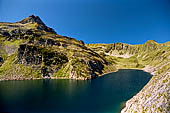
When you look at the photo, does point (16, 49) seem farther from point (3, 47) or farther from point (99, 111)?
point (99, 111)

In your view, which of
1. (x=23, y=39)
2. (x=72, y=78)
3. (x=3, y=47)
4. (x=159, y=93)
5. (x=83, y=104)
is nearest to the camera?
(x=159, y=93)

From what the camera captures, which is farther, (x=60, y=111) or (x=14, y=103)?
(x=14, y=103)

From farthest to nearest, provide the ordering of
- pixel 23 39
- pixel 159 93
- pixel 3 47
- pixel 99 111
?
1. pixel 23 39
2. pixel 3 47
3. pixel 99 111
4. pixel 159 93

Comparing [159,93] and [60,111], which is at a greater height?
[159,93]

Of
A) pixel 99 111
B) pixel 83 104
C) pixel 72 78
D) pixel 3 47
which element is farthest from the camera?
pixel 3 47

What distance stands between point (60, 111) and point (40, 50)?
104163mm

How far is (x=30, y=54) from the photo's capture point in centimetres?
12269

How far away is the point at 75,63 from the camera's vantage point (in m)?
122

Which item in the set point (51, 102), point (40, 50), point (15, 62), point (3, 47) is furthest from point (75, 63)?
point (3, 47)

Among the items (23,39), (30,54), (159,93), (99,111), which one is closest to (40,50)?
(30,54)

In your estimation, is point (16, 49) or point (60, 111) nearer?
point (60, 111)

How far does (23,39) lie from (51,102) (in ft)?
420

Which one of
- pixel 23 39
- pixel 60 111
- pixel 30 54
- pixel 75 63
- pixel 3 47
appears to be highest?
pixel 23 39

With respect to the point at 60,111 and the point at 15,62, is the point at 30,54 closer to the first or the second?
the point at 15,62
